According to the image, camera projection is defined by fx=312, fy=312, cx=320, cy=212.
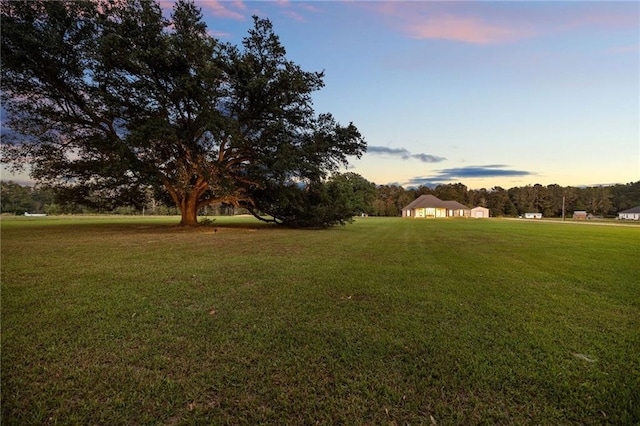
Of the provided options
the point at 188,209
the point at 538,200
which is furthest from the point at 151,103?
the point at 538,200

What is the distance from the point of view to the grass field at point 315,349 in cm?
224

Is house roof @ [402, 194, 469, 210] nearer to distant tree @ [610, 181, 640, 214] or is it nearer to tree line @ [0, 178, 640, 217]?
tree line @ [0, 178, 640, 217]

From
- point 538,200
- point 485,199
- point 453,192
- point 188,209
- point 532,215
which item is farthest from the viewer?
point 485,199

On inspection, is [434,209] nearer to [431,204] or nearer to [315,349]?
[431,204]

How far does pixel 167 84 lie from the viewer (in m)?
15.5

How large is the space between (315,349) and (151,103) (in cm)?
1719

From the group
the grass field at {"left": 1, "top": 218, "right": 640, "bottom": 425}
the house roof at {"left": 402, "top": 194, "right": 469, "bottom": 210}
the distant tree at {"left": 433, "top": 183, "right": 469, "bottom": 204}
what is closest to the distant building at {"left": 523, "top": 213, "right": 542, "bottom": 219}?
the distant tree at {"left": 433, "top": 183, "right": 469, "bottom": 204}

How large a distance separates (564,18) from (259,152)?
14627 millimetres

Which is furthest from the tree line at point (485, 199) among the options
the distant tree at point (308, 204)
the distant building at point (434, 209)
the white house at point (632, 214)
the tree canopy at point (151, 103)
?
the tree canopy at point (151, 103)

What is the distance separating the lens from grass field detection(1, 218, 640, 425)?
2.24 metres

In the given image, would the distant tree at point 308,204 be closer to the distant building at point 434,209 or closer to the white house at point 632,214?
the distant building at point 434,209

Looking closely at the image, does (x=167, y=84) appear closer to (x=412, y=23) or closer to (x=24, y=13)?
(x=24, y=13)

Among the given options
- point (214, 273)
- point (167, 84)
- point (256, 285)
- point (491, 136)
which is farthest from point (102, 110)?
point (491, 136)

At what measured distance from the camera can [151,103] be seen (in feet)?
53.1
